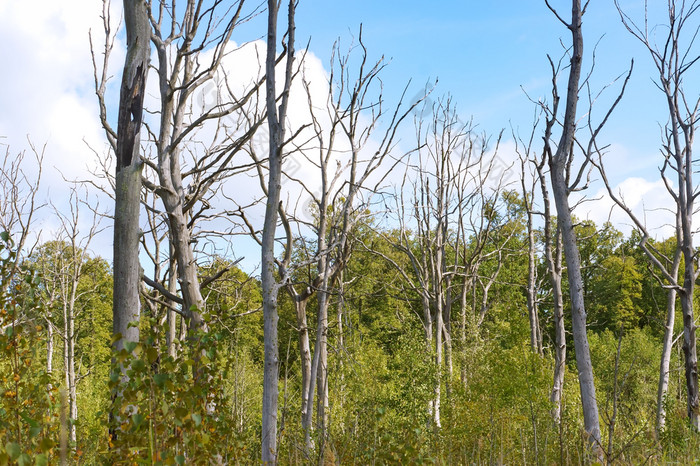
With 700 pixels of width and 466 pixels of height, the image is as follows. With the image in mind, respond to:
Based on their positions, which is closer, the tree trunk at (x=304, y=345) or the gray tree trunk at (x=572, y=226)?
the gray tree trunk at (x=572, y=226)

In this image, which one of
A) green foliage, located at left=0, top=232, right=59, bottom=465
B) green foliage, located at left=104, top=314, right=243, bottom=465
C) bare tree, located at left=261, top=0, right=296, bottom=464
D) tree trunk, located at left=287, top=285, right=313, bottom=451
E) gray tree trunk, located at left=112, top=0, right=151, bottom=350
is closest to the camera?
green foliage, located at left=104, top=314, right=243, bottom=465

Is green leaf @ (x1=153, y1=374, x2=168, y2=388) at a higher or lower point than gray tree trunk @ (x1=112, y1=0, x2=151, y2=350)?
lower

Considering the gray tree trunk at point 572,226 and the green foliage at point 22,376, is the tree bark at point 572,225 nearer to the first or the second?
the gray tree trunk at point 572,226

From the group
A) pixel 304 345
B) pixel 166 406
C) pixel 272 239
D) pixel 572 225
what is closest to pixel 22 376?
pixel 166 406

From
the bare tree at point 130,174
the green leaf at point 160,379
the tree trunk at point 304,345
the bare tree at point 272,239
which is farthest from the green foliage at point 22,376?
the tree trunk at point 304,345

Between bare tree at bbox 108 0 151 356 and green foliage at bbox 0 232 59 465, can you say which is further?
bare tree at bbox 108 0 151 356

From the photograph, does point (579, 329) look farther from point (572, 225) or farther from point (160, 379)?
point (160, 379)

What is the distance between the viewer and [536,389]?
10766 millimetres

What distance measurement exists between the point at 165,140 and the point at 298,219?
4.08 meters

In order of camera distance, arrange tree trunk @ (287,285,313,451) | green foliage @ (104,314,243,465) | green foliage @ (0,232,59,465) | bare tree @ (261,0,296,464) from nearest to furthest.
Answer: green foliage @ (104,314,243,465) → green foliage @ (0,232,59,465) → bare tree @ (261,0,296,464) → tree trunk @ (287,285,313,451)

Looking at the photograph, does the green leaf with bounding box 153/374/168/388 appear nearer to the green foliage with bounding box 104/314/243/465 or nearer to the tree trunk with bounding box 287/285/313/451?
the green foliage with bounding box 104/314/243/465

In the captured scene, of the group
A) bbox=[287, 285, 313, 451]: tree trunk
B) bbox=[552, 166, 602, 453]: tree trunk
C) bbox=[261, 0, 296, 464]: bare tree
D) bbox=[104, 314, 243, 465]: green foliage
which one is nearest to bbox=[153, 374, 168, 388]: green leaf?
bbox=[104, 314, 243, 465]: green foliage

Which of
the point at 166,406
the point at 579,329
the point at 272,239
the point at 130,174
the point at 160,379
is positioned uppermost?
the point at 130,174

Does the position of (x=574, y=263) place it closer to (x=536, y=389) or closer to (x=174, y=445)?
(x=536, y=389)
